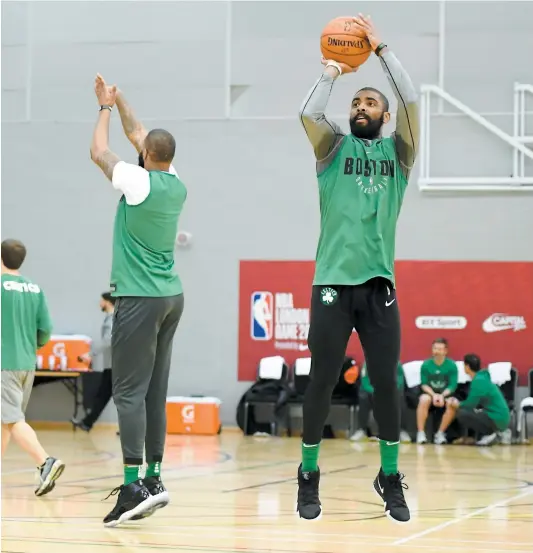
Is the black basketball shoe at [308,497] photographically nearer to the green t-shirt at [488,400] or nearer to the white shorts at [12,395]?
the white shorts at [12,395]

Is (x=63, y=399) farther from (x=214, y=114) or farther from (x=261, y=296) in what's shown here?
(x=214, y=114)

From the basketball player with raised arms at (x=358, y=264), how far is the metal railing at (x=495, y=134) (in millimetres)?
8723

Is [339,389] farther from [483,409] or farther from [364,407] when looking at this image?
[483,409]

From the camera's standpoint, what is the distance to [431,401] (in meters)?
12.7

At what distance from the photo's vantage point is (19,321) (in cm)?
729

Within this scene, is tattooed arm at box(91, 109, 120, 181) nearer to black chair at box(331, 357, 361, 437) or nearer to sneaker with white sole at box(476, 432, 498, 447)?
black chair at box(331, 357, 361, 437)

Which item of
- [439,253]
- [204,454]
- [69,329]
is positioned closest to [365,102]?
[204,454]

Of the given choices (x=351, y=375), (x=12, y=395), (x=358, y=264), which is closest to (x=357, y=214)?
(x=358, y=264)

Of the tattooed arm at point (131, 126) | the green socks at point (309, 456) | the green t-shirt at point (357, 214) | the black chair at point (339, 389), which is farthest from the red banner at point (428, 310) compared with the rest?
the green t-shirt at point (357, 214)

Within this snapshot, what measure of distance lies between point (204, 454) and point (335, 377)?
633 cm

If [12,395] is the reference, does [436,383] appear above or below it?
below

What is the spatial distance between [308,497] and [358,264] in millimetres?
1114

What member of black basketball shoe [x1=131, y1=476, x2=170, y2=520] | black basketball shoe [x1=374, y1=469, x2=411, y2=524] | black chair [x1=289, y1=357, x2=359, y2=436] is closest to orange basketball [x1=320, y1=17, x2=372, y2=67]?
black basketball shoe [x1=374, y1=469, x2=411, y2=524]

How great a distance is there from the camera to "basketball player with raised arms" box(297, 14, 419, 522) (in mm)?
4770
